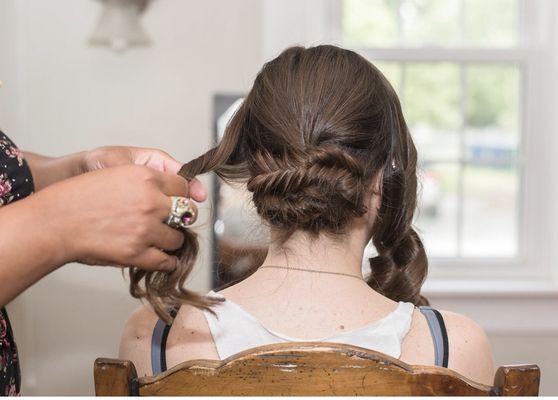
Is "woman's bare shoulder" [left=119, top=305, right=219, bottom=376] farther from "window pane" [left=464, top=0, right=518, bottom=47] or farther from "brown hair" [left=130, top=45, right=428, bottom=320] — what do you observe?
"window pane" [left=464, top=0, right=518, bottom=47]

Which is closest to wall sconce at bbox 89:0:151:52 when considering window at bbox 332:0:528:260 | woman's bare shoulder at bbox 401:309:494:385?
window at bbox 332:0:528:260

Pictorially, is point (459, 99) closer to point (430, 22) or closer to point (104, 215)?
point (430, 22)

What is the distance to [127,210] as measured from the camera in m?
0.75

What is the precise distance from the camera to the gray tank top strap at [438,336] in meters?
1.08

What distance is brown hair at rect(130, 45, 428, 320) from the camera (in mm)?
1148

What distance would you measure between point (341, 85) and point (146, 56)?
1.60 m

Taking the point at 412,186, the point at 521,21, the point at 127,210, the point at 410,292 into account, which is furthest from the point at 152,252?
the point at 521,21

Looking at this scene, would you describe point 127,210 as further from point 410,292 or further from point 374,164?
point 410,292

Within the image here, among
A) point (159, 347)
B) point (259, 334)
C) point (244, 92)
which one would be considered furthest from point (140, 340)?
point (244, 92)

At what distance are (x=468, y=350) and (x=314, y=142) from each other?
38 centimetres

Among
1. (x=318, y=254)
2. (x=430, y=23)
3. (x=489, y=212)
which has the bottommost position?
(x=489, y=212)

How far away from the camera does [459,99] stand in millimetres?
2799

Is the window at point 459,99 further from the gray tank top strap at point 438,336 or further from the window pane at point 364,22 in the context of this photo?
the gray tank top strap at point 438,336

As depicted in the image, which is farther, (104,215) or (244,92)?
(244,92)
